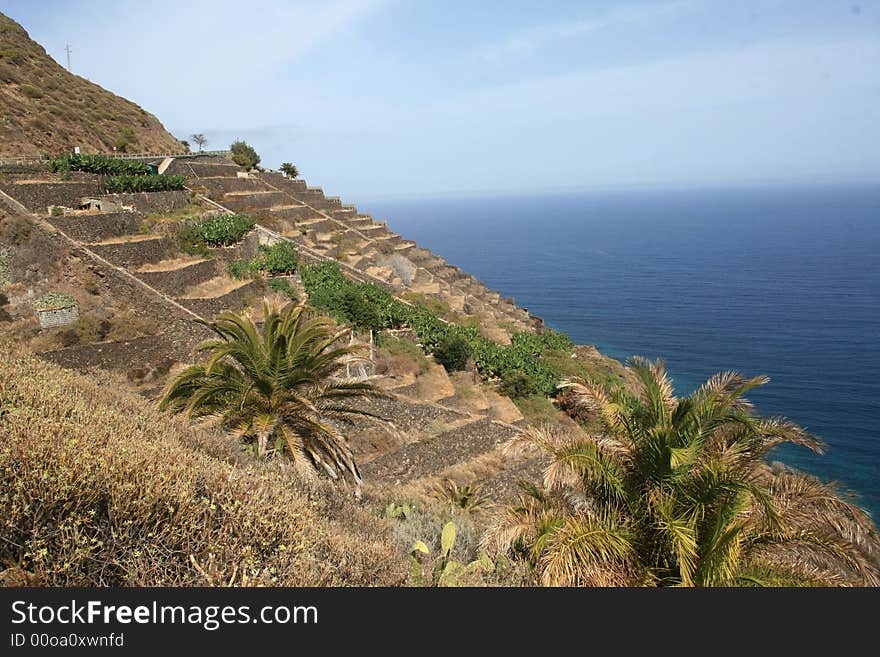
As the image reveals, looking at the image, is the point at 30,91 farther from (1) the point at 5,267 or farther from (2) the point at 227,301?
(2) the point at 227,301

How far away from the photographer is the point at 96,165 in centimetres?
2559

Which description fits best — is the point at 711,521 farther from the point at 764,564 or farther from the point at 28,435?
the point at 28,435

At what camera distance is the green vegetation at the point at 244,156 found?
45938 mm

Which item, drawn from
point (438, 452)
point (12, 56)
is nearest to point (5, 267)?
point (438, 452)

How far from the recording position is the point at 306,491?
765 centimetres

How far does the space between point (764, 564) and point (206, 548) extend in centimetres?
653

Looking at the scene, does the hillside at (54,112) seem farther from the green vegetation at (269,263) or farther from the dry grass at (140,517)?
the dry grass at (140,517)

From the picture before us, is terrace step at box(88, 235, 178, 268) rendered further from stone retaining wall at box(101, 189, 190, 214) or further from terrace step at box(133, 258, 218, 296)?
stone retaining wall at box(101, 189, 190, 214)

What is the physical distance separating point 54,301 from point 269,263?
9271mm

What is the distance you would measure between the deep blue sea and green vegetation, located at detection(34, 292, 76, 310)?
35.6m

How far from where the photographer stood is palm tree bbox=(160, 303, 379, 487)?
1049 cm

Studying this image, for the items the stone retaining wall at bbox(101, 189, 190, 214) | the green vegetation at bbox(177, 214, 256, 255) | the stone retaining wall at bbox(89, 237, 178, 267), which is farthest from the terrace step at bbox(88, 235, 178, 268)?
the stone retaining wall at bbox(101, 189, 190, 214)

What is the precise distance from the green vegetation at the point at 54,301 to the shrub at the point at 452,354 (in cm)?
1408

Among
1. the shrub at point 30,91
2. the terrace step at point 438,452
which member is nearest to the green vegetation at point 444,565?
the terrace step at point 438,452
